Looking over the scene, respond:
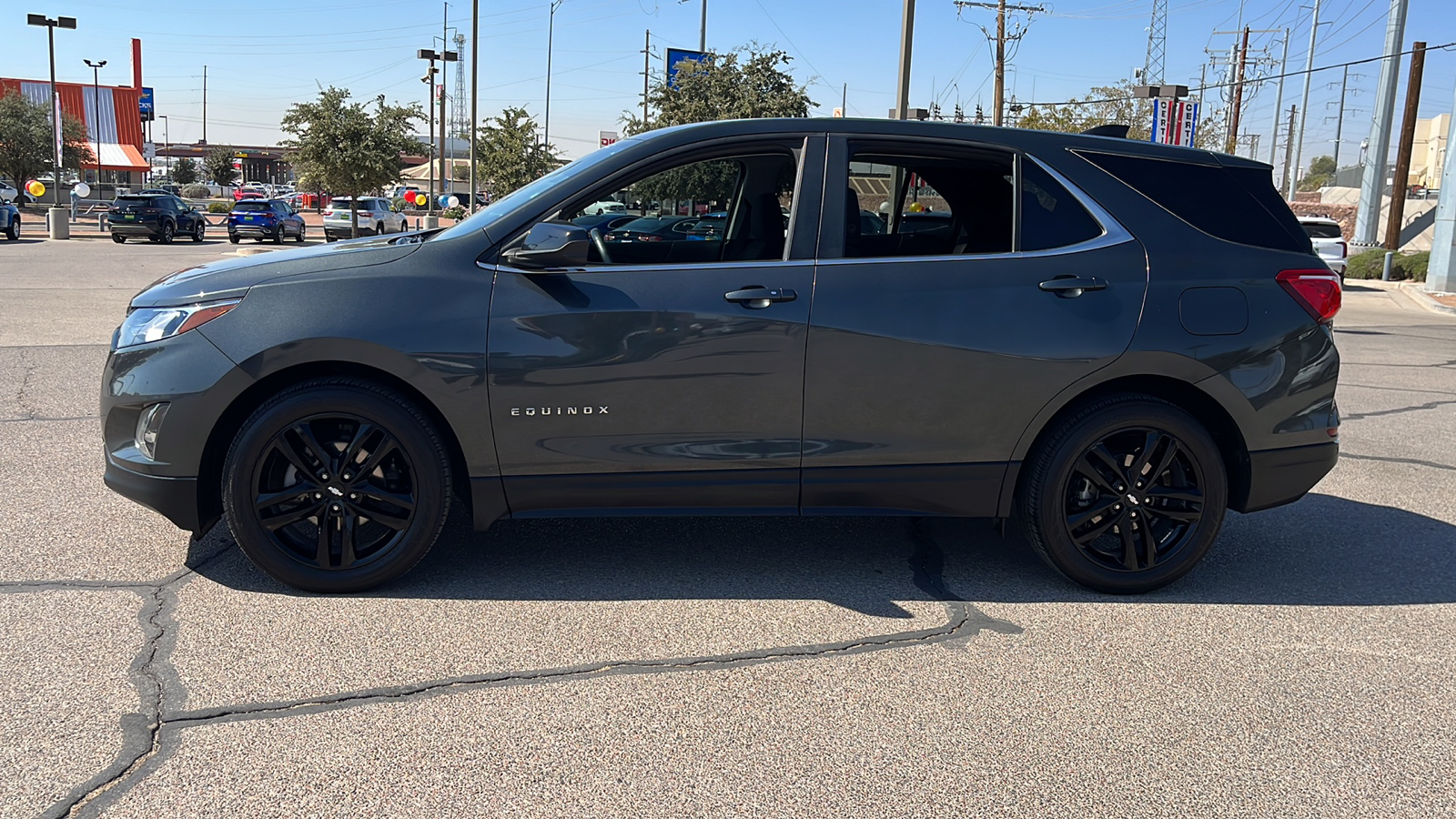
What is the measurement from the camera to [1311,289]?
15.1ft

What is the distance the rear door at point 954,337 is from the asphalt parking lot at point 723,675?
1.74 feet

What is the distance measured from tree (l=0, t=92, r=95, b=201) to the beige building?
3193 inches

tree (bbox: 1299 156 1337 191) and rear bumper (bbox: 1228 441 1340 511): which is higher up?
tree (bbox: 1299 156 1337 191)

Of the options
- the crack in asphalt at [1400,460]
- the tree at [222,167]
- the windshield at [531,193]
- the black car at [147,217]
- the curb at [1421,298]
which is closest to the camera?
the windshield at [531,193]

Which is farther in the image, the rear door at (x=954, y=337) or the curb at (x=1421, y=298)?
the curb at (x=1421, y=298)

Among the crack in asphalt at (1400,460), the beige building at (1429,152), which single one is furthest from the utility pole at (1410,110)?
the beige building at (1429,152)

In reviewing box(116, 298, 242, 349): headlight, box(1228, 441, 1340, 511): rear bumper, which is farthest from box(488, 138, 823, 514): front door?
box(1228, 441, 1340, 511): rear bumper

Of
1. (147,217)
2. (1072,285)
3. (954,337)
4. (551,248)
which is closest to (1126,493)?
(1072,285)

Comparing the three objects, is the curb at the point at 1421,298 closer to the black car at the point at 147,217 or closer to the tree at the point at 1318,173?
the black car at the point at 147,217

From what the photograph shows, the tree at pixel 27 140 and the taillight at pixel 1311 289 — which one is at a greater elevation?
the tree at pixel 27 140

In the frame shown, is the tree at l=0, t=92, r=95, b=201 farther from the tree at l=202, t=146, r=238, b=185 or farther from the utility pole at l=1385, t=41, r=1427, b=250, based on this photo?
the utility pole at l=1385, t=41, r=1427, b=250

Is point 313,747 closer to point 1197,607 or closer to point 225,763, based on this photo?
point 225,763

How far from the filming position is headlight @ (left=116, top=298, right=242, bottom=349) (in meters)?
4.18

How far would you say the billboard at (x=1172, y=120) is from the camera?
102ft
